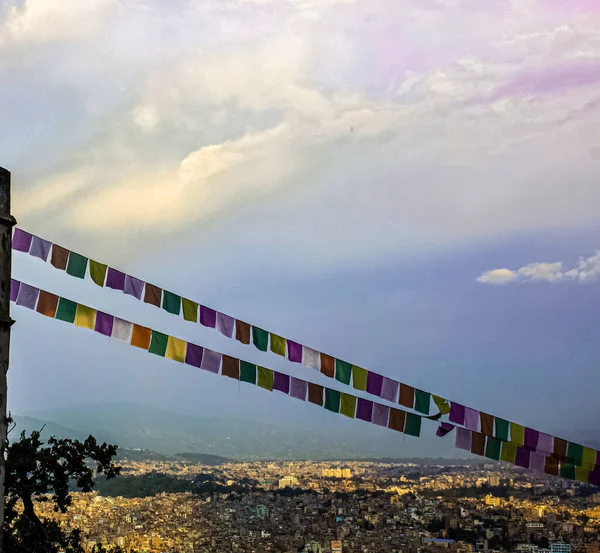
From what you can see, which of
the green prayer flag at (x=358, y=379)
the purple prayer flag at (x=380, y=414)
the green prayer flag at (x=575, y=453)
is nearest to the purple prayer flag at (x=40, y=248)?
the green prayer flag at (x=358, y=379)

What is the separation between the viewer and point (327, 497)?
26.9m

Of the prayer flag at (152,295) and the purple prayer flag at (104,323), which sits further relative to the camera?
the prayer flag at (152,295)

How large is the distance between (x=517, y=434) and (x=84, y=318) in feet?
17.5

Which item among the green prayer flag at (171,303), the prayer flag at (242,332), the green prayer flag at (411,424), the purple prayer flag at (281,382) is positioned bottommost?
the green prayer flag at (411,424)

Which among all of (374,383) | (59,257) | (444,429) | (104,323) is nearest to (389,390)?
(374,383)

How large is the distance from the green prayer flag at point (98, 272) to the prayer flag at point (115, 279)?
5 cm

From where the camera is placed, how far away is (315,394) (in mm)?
9086

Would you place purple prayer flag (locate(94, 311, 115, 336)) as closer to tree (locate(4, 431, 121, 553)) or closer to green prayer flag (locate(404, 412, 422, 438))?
green prayer flag (locate(404, 412, 422, 438))

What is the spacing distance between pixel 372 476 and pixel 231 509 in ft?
36.9

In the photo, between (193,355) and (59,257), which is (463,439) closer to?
(193,355)

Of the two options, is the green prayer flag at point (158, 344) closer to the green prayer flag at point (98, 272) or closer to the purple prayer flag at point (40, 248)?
the green prayer flag at point (98, 272)

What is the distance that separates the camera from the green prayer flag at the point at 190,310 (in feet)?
28.8

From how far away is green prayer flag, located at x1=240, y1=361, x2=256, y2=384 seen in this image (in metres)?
8.75

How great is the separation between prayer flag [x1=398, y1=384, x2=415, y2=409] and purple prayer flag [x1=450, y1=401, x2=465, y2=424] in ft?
1.61
